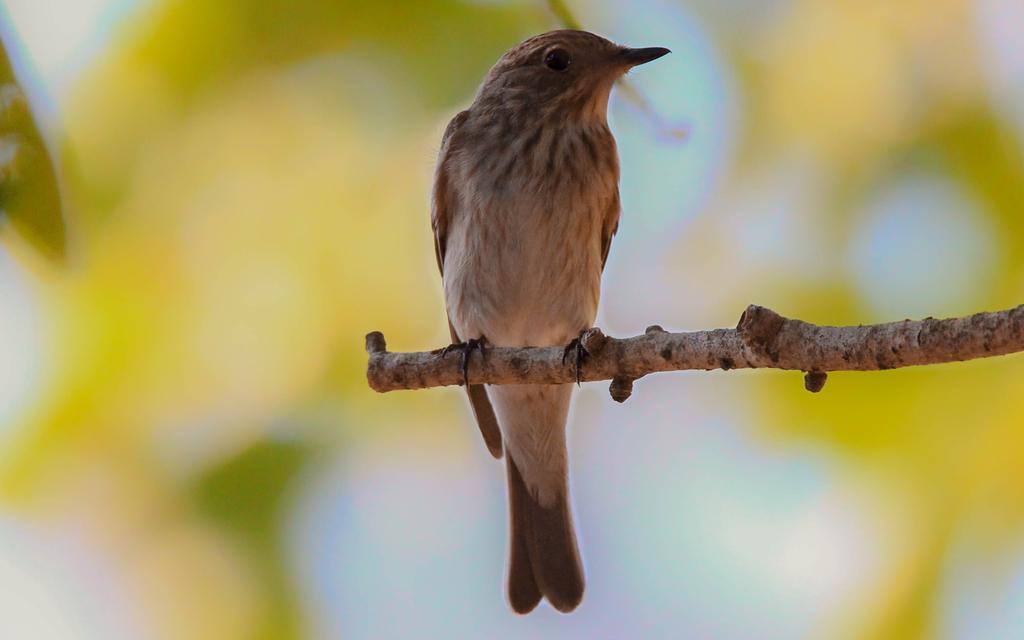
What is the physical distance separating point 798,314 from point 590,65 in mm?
1400

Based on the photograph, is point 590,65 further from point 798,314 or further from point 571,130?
point 798,314

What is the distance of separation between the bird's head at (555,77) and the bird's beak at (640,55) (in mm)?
178

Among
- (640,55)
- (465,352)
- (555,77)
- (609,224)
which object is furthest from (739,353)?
(555,77)

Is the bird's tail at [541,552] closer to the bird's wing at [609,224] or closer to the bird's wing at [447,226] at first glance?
the bird's wing at [447,226]

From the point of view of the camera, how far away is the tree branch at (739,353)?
5.78 ft

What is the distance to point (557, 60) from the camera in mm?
4160

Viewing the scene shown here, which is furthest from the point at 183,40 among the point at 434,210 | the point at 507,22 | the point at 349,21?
the point at 434,210

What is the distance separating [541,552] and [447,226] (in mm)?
1349

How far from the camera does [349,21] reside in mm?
3113

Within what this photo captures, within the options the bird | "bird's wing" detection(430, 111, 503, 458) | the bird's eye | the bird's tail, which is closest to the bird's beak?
the bird

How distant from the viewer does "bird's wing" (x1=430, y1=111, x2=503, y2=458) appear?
4.05 metres

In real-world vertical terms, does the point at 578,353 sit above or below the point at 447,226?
below

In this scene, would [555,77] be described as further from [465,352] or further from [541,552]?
[541,552]

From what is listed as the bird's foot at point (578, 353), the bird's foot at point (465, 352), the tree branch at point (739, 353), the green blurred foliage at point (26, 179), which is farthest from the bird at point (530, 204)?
the green blurred foliage at point (26, 179)
